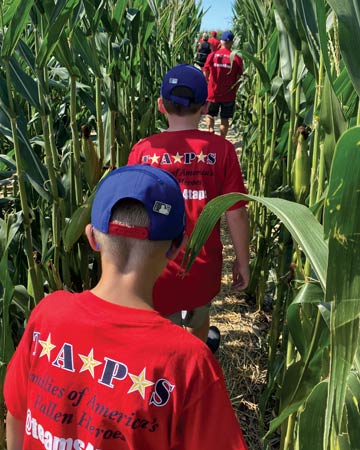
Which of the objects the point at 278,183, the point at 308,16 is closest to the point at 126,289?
the point at 308,16

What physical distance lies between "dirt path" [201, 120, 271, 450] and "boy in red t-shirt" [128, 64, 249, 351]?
58 centimetres

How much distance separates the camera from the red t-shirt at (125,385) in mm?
627

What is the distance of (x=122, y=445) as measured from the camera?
0.64 meters

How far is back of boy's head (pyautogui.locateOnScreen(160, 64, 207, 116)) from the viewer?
4.48 ft

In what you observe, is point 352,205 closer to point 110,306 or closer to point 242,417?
point 110,306

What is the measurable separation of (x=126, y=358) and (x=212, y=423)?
5.2 inches

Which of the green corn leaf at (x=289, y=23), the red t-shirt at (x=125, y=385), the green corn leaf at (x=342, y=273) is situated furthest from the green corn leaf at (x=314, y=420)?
the green corn leaf at (x=289, y=23)

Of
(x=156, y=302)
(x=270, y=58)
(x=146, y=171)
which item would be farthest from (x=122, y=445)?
(x=270, y=58)

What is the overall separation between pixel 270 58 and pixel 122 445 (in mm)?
1564

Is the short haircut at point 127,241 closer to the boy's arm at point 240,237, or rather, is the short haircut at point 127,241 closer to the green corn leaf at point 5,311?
the green corn leaf at point 5,311

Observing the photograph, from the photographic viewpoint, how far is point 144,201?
2.23ft

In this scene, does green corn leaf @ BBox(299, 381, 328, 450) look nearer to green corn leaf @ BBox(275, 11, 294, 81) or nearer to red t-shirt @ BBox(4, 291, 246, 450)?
red t-shirt @ BBox(4, 291, 246, 450)

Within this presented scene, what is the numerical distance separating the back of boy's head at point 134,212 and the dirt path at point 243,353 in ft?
3.83

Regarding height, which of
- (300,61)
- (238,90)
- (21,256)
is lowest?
(21,256)
